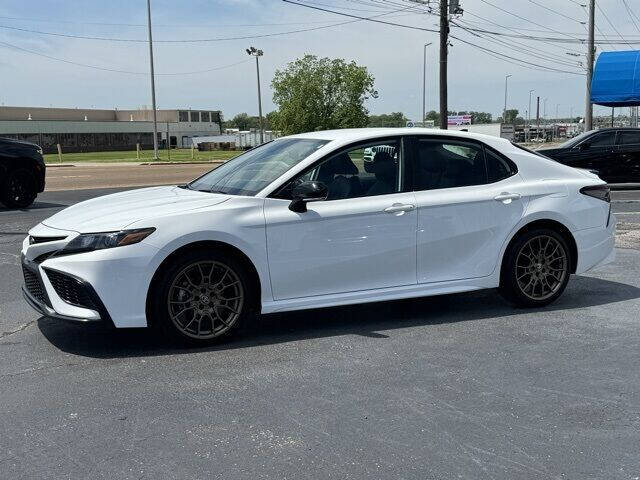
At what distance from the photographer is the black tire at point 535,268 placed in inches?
228

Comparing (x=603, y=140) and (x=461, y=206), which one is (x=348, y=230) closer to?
(x=461, y=206)

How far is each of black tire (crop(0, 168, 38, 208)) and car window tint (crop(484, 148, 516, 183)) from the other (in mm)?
11100

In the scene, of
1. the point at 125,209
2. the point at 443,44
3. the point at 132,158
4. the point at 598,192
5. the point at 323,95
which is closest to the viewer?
the point at 125,209

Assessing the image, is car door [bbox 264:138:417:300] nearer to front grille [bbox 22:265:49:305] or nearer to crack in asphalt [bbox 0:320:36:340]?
front grille [bbox 22:265:49:305]

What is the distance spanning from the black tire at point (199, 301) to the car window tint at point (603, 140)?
14300mm

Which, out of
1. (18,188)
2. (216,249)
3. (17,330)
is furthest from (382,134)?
(18,188)

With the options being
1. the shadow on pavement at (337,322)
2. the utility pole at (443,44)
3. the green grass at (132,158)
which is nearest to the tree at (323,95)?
the green grass at (132,158)

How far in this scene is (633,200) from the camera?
1484 centimetres

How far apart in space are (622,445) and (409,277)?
2255 mm

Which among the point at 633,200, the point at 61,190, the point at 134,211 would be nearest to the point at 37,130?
the point at 61,190

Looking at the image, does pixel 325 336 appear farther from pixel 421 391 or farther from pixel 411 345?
pixel 421 391

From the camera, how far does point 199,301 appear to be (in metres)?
4.84

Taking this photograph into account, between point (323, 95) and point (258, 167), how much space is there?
70.1 metres

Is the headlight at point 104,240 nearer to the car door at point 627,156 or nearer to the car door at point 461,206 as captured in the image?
the car door at point 461,206
